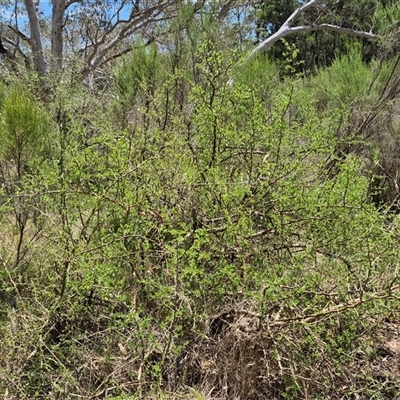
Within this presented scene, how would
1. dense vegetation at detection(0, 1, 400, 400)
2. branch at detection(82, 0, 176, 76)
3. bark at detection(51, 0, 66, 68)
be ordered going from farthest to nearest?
branch at detection(82, 0, 176, 76) → bark at detection(51, 0, 66, 68) → dense vegetation at detection(0, 1, 400, 400)

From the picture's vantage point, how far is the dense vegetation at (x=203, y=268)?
6.11ft

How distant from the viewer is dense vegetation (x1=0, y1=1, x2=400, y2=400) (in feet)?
6.11

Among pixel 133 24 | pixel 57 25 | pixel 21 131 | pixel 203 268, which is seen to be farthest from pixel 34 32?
pixel 203 268

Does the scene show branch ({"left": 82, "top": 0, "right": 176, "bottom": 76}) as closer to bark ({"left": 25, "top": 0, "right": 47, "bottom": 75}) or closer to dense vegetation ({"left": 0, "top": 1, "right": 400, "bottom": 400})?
bark ({"left": 25, "top": 0, "right": 47, "bottom": 75})

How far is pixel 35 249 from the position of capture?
8.09 ft

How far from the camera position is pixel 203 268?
6.48ft

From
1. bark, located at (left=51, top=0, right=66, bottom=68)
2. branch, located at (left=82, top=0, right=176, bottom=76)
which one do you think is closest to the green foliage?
bark, located at (left=51, top=0, right=66, bottom=68)

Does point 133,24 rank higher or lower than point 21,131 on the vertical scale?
higher

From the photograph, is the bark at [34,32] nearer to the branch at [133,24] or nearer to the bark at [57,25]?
the bark at [57,25]

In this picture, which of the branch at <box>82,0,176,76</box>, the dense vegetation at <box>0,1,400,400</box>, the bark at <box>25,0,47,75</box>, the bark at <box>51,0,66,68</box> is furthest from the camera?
the branch at <box>82,0,176,76</box>

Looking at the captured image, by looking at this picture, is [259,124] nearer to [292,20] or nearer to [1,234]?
[1,234]

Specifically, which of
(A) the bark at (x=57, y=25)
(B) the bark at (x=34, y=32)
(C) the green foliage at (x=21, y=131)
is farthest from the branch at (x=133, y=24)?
(C) the green foliage at (x=21, y=131)

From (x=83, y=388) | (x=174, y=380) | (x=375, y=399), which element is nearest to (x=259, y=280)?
(x=174, y=380)

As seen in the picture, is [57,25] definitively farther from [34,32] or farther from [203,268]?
[203,268]
